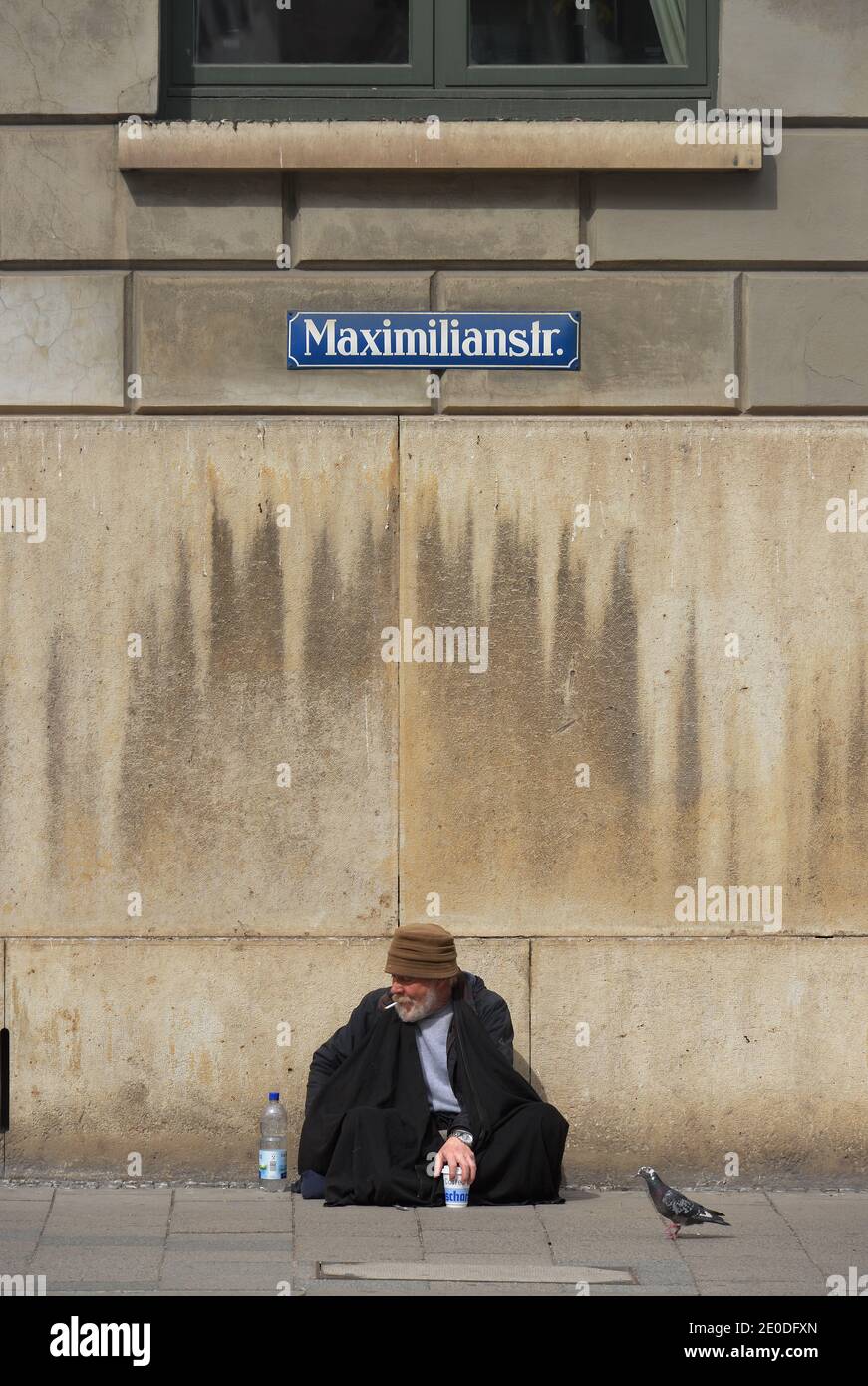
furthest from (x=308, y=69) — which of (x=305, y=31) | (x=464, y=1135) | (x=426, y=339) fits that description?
(x=464, y=1135)

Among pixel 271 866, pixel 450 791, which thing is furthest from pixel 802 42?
pixel 271 866

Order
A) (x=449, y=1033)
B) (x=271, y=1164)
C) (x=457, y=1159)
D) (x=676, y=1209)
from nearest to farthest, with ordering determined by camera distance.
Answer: (x=676, y=1209), (x=457, y=1159), (x=449, y=1033), (x=271, y=1164)

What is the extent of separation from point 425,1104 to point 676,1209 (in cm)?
112

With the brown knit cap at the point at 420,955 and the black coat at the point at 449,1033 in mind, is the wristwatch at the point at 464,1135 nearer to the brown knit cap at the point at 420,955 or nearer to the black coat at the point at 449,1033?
the black coat at the point at 449,1033

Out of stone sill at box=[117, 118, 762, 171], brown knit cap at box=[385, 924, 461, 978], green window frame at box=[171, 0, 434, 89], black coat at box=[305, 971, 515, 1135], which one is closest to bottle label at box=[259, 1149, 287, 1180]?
black coat at box=[305, 971, 515, 1135]

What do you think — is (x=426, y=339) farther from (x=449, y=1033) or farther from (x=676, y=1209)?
(x=676, y=1209)

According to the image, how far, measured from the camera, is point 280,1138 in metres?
7.48

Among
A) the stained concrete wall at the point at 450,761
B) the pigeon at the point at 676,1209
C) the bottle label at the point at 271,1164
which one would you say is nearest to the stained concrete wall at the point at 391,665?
the stained concrete wall at the point at 450,761

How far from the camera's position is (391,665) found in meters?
7.63

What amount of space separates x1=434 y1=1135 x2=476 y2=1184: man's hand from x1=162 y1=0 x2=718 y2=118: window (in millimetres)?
4163

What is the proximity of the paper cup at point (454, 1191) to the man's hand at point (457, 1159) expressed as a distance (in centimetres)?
2

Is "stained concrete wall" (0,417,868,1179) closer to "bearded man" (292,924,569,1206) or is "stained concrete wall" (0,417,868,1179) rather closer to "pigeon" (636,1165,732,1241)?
"bearded man" (292,924,569,1206)

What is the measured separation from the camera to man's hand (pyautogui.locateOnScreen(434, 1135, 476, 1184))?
698cm
